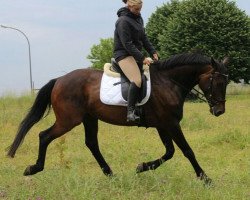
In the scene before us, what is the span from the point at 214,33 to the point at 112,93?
2486cm

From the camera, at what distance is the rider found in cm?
752

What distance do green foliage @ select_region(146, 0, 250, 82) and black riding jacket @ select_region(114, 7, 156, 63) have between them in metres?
23.2

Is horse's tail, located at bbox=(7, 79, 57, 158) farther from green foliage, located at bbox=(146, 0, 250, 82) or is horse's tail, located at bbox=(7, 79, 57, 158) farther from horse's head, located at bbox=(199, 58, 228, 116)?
green foliage, located at bbox=(146, 0, 250, 82)

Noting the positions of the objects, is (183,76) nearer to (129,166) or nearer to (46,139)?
(46,139)

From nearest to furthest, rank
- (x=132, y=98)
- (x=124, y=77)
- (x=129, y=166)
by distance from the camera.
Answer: (x=132, y=98), (x=124, y=77), (x=129, y=166)

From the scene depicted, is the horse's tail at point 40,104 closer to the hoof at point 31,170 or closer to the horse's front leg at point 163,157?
the hoof at point 31,170

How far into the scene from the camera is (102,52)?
71.9 meters

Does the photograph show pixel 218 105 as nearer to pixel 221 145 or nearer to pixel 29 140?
pixel 221 145

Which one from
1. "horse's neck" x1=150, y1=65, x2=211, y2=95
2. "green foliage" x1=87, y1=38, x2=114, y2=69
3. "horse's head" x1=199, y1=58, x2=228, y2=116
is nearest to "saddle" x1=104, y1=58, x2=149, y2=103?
"horse's neck" x1=150, y1=65, x2=211, y2=95

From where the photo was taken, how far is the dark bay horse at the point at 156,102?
7578mm

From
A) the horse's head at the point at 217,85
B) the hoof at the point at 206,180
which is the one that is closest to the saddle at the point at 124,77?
the horse's head at the point at 217,85

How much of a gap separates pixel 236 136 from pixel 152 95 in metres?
5.19

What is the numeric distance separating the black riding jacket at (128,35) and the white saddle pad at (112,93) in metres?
0.40

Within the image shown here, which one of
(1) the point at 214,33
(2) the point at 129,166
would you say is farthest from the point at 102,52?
(2) the point at 129,166
